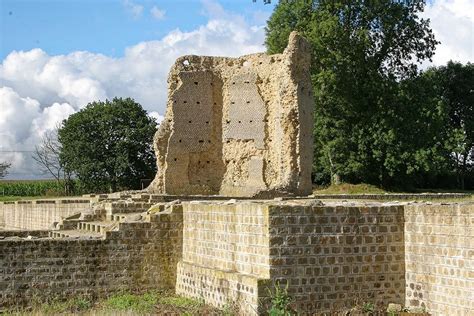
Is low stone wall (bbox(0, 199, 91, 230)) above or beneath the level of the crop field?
beneath

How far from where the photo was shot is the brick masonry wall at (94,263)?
1343 cm

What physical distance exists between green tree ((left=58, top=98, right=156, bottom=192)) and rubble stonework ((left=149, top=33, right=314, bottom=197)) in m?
21.4

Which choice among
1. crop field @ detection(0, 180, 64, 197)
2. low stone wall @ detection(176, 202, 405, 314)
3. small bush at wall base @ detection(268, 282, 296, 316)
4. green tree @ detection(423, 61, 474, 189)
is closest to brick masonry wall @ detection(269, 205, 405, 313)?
low stone wall @ detection(176, 202, 405, 314)

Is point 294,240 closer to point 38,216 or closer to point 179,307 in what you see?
point 179,307

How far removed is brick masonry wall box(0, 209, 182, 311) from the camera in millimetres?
13430

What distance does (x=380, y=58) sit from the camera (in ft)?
116

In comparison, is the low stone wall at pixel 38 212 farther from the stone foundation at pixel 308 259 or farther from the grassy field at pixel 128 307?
the grassy field at pixel 128 307

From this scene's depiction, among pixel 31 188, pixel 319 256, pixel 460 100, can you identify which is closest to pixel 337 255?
pixel 319 256

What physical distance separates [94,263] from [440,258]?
268 inches

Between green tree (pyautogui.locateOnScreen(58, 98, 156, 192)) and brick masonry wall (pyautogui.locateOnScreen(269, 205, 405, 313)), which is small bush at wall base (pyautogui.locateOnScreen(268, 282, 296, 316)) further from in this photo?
green tree (pyautogui.locateOnScreen(58, 98, 156, 192))

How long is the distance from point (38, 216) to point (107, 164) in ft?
65.5

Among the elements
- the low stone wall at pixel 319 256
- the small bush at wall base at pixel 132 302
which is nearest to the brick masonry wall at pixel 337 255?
the low stone wall at pixel 319 256

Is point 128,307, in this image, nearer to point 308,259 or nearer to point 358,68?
point 308,259

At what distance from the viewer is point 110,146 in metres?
46.7
